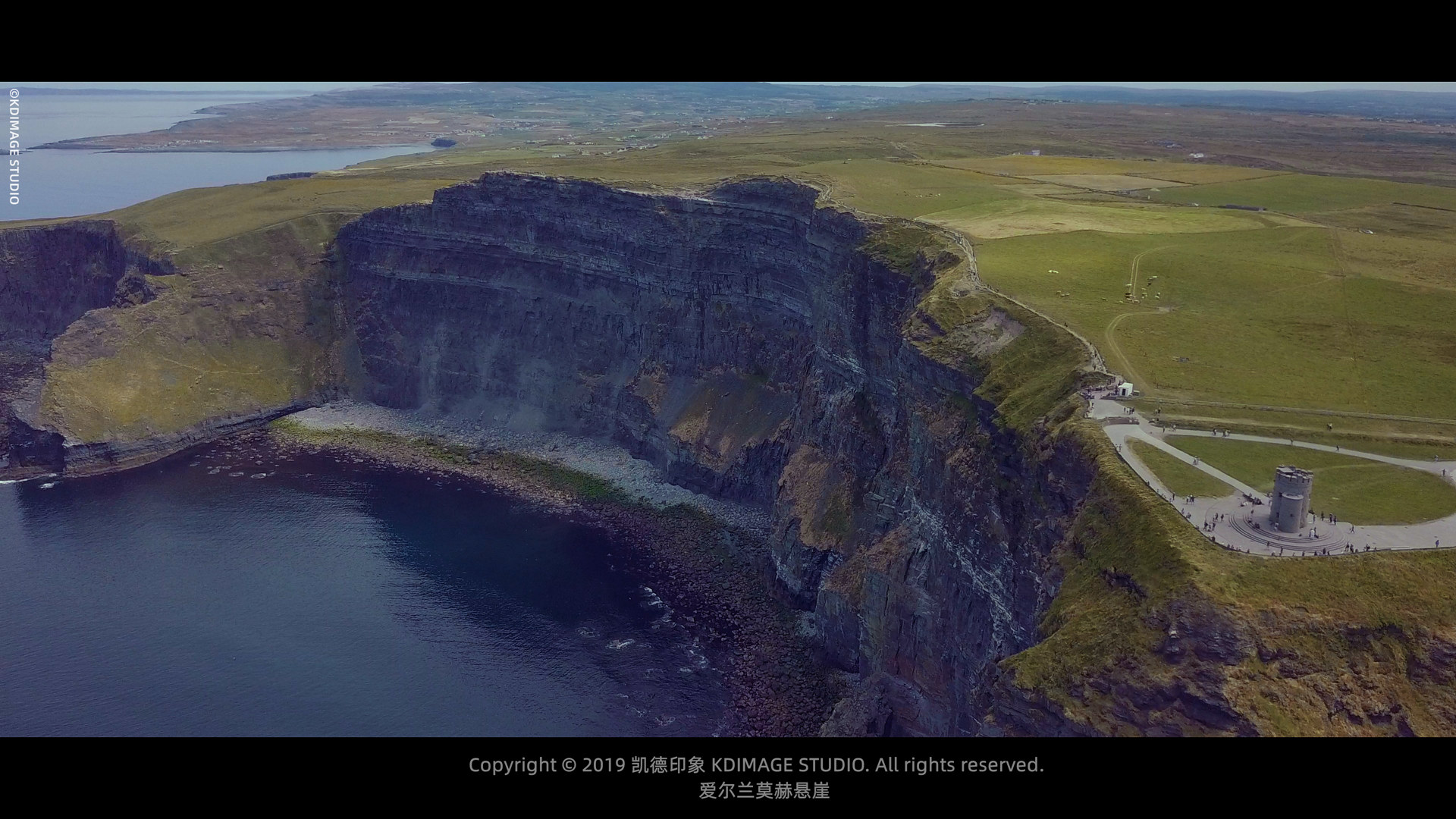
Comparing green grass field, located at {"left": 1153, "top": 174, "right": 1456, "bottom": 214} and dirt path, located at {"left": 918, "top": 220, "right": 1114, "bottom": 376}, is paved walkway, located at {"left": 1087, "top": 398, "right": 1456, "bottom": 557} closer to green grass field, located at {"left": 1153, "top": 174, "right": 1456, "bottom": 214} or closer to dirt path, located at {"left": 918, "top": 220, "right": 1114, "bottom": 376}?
dirt path, located at {"left": 918, "top": 220, "right": 1114, "bottom": 376}

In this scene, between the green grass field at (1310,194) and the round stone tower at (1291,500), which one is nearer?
the round stone tower at (1291,500)

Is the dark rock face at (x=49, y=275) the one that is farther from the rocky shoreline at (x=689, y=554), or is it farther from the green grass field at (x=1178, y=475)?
the green grass field at (x=1178, y=475)

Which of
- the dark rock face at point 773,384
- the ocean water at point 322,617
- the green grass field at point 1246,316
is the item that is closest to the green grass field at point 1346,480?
the green grass field at point 1246,316

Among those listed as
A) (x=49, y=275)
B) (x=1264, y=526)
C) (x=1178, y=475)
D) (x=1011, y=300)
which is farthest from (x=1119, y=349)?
(x=49, y=275)

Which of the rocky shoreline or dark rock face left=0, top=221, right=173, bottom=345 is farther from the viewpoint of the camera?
dark rock face left=0, top=221, right=173, bottom=345

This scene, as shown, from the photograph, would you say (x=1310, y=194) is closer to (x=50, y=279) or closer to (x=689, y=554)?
(x=689, y=554)

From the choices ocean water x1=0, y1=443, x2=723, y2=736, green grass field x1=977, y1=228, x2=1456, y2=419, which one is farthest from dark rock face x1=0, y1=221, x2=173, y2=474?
green grass field x1=977, y1=228, x2=1456, y2=419
